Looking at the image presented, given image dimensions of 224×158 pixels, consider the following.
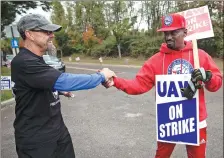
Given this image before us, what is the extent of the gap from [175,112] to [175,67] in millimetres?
438

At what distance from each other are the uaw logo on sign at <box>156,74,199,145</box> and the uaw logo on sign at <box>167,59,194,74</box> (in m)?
0.15

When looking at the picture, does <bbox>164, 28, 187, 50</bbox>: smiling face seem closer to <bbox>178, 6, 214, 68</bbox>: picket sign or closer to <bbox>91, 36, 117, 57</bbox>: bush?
<bbox>178, 6, 214, 68</bbox>: picket sign

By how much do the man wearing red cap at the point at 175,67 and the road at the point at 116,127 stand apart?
148 cm

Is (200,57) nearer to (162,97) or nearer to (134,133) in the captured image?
(162,97)

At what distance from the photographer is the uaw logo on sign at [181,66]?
111 inches

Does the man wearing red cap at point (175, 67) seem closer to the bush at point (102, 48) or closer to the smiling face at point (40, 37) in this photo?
the smiling face at point (40, 37)

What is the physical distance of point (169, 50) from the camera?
113 inches

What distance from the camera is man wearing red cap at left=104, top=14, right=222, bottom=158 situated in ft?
9.10

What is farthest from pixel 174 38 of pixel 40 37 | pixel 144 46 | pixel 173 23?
pixel 144 46

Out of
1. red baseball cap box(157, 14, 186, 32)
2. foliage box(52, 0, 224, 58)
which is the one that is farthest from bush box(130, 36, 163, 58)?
red baseball cap box(157, 14, 186, 32)

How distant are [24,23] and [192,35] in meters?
1.61

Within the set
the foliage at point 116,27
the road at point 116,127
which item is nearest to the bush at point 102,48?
the foliage at point 116,27

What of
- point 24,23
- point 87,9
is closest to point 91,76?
point 24,23

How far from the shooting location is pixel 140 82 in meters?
2.97
